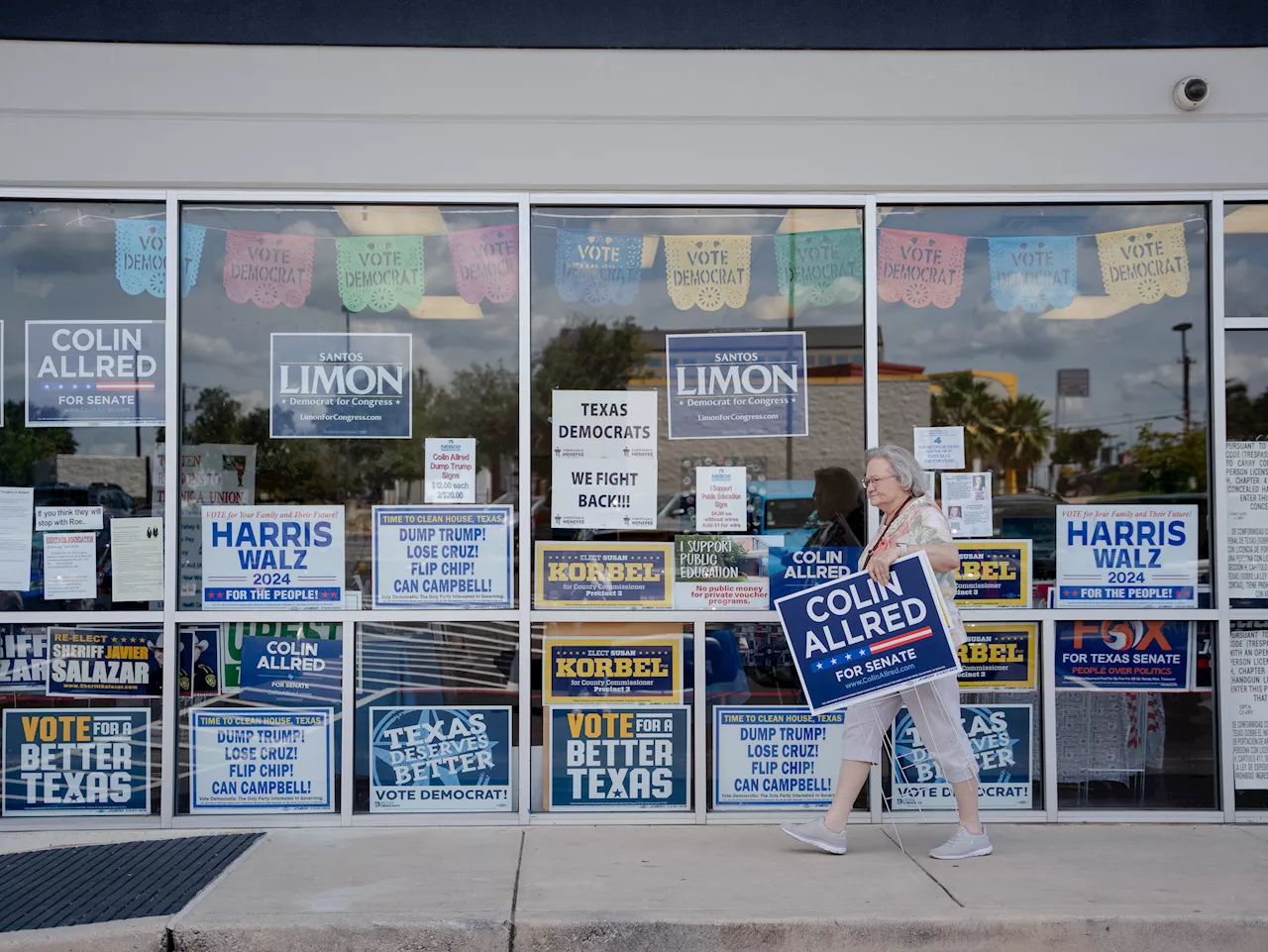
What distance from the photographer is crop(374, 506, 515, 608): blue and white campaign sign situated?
19.5ft

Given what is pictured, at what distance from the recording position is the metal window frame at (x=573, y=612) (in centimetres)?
583

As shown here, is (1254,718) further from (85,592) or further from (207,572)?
(85,592)

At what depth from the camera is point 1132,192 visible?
6.05 meters

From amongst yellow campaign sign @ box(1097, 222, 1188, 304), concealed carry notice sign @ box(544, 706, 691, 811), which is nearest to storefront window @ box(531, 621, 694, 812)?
concealed carry notice sign @ box(544, 706, 691, 811)

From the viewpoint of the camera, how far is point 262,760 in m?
5.89

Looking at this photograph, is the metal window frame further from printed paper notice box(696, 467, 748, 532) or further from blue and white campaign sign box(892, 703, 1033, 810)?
printed paper notice box(696, 467, 748, 532)

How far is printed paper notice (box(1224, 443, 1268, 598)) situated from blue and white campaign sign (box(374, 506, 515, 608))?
12.6 feet

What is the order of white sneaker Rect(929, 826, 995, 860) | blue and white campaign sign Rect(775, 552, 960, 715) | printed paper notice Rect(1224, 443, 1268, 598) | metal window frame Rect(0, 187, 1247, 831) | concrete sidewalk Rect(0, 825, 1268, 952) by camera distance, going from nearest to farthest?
concrete sidewalk Rect(0, 825, 1268, 952), blue and white campaign sign Rect(775, 552, 960, 715), white sneaker Rect(929, 826, 995, 860), metal window frame Rect(0, 187, 1247, 831), printed paper notice Rect(1224, 443, 1268, 598)

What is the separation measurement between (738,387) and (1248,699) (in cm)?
317

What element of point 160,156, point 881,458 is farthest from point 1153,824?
point 160,156

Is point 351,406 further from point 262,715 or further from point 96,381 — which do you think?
point 262,715

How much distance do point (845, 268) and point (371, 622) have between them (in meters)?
3.13

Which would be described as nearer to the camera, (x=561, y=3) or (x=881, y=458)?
(x=881, y=458)

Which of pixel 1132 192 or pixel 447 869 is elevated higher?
pixel 1132 192
